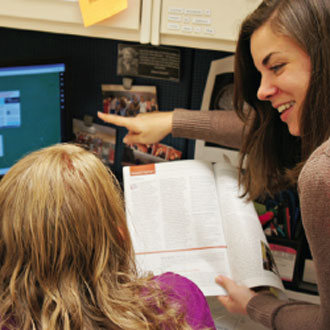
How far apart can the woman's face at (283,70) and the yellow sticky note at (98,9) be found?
0.25 m

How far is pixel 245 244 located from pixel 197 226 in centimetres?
11

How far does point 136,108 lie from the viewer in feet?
3.93

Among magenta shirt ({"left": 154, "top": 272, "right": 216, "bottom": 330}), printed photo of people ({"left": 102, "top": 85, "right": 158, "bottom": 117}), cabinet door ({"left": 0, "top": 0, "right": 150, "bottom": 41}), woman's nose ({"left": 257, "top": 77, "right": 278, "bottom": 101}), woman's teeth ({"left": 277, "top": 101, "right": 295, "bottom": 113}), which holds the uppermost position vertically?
cabinet door ({"left": 0, "top": 0, "right": 150, "bottom": 41})

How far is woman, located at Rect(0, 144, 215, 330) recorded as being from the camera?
0.59 meters

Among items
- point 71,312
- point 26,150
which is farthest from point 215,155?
point 71,312

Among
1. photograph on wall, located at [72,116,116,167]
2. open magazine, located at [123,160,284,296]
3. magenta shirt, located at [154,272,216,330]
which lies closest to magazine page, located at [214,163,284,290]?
open magazine, located at [123,160,284,296]

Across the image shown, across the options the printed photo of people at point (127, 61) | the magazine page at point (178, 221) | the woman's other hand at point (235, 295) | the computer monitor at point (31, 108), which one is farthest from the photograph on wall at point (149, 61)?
the woman's other hand at point (235, 295)

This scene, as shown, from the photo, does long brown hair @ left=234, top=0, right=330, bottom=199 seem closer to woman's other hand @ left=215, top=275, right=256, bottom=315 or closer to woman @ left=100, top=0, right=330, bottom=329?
woman @ left=100, top=0, right=330, bottom=329

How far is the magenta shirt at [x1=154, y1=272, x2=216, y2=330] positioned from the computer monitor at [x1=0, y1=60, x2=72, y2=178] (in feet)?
1.70

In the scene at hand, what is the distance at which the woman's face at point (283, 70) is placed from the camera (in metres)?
0.77

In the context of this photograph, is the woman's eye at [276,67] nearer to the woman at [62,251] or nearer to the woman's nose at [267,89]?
the woman's nose at [267,89]

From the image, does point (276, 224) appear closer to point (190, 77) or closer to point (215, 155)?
point (215, 155)

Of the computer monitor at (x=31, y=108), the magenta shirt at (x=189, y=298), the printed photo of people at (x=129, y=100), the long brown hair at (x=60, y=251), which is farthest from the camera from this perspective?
the printed photo of people at (x=129, y=100)

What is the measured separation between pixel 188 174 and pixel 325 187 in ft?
1.34
